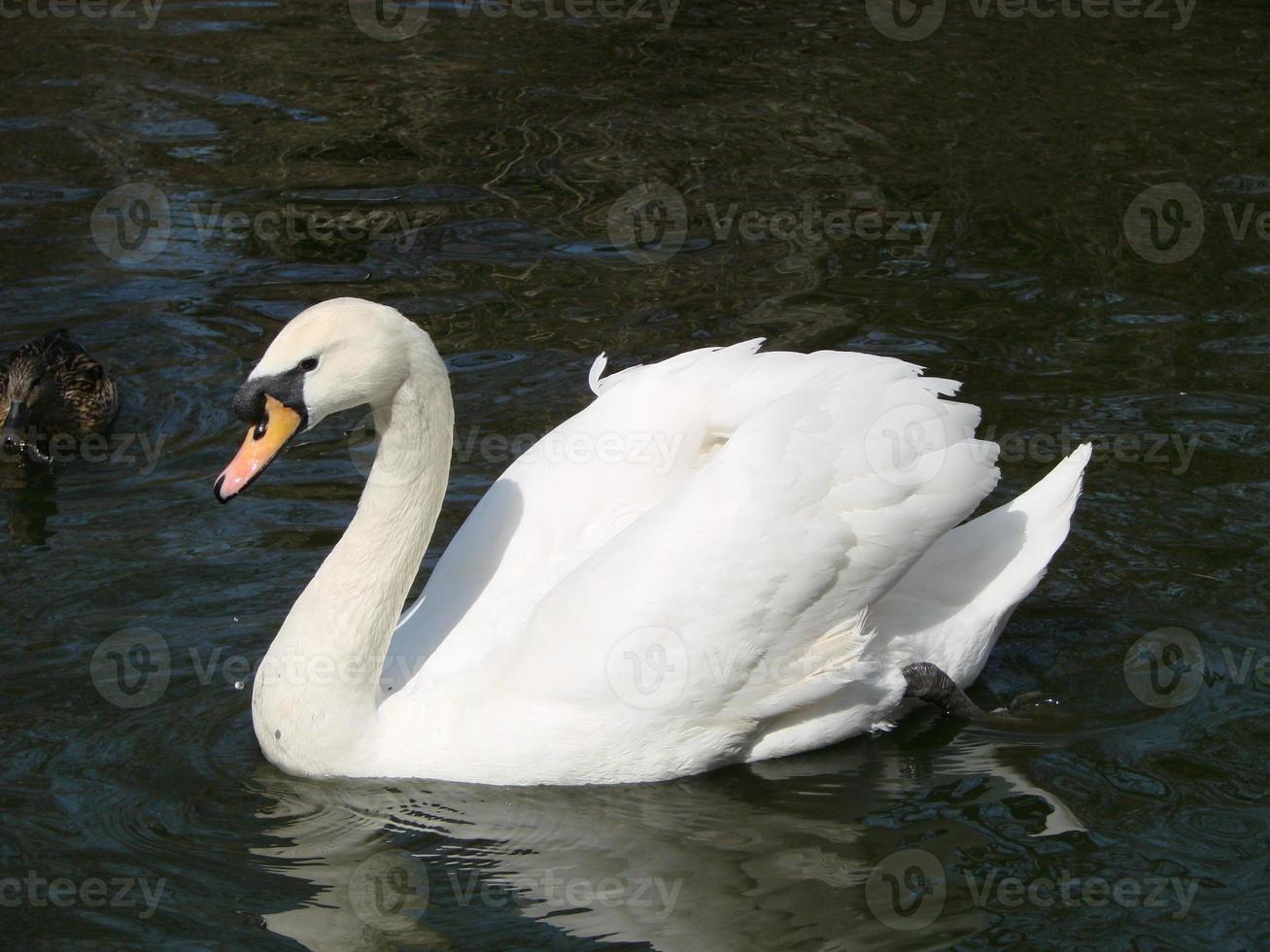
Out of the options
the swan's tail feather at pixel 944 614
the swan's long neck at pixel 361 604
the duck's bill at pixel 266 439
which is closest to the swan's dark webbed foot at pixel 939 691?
the swan's tail feather at pixel 944 614

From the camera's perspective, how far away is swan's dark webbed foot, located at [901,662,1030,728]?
19.7ft

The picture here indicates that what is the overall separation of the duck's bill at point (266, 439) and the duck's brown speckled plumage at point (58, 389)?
332 cm

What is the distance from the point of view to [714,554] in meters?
5.47

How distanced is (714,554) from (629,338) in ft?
13.3

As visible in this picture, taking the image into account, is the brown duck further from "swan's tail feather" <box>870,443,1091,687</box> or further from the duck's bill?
"swan's tail feather" <box>870,443,1091,687</box>

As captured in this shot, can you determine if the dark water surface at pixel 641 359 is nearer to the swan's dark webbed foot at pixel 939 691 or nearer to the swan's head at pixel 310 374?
the swan's dark webbed foot at pixel 939 691

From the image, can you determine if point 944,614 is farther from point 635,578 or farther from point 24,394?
point 24,394

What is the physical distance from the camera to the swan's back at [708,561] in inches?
217

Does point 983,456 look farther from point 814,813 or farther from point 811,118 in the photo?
point 811,118

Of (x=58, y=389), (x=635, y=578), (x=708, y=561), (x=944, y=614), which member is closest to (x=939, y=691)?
(x=944, y=614)

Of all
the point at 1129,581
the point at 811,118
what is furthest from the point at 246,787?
the point at 811,118

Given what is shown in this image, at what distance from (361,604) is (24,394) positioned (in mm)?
3459

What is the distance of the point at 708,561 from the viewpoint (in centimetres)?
546

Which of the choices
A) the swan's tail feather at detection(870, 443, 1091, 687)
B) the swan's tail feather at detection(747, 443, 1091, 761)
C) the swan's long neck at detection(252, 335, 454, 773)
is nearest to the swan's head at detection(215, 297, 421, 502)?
the swan's long neck at detection(252, 335, 454, 773)
